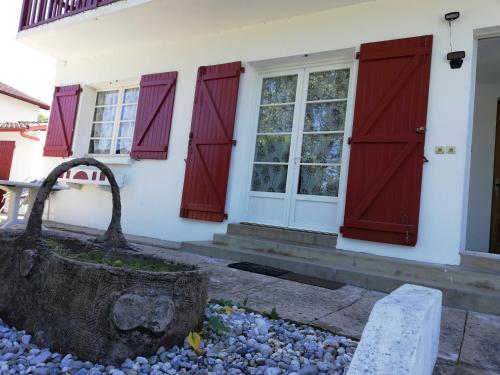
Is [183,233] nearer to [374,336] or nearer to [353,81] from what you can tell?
[353,81]

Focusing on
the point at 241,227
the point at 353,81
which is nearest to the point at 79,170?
the point at 241,227

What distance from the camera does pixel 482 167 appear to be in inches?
203

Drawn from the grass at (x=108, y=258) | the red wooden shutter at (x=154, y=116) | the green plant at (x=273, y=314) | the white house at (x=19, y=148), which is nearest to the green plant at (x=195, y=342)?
the grass at (x=108, y=258)

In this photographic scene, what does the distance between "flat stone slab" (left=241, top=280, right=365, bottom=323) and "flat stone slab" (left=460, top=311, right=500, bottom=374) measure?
2.61 ft

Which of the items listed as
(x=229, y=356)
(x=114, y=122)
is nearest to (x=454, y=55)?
(x=229, y=356)

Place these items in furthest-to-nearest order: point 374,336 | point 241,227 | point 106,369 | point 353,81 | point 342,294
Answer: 1. point 241,227
2. point 353,81
3. point 342,294
4. point 106,369
5. point 374,336

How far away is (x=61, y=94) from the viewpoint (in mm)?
7258

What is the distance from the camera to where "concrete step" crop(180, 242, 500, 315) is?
122 inches

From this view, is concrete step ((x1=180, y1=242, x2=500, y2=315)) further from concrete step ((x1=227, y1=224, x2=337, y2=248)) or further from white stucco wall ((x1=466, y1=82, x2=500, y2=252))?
white stucco wall ((x1=466, y1=82, x2=500, y2=252))

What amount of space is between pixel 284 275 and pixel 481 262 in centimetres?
175

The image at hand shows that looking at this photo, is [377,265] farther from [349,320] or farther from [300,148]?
[300,148]

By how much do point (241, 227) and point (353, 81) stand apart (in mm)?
2150

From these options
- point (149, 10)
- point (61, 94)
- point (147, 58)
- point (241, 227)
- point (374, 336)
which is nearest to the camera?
point (374, 336)

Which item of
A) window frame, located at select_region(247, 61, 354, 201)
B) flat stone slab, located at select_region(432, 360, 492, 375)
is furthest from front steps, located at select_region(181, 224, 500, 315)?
flat stone slab, located at select_region(432, 360, 492, 375)
